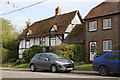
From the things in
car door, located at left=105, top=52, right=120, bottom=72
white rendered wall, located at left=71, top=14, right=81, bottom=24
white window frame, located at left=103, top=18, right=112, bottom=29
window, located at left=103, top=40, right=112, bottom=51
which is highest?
white rendered wall, located at left=71, top=14, right=81, bottom=24

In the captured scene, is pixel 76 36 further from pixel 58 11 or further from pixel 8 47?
pixel 8 47

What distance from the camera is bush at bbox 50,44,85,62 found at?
88.3ft

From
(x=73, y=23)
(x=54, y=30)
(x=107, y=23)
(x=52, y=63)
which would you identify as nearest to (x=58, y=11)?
(x=54, y=30)

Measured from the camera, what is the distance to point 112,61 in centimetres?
1459

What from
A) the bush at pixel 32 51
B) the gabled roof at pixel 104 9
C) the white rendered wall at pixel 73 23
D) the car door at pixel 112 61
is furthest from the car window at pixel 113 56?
the white rendered wall at pixel 73 23

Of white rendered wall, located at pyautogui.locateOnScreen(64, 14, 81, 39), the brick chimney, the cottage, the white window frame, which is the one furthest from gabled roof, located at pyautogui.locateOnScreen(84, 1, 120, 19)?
the brick chimney

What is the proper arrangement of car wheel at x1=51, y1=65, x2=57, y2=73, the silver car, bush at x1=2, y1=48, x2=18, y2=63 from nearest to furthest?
the silver car, car wheel at x1=51, y1=65, x2=57, y2=73, bush at x1=2, y1=48, x2=18, y2=63

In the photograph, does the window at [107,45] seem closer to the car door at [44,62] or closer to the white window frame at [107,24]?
the white window frame at [107,24]

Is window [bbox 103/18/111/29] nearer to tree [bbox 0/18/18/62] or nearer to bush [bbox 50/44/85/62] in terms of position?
bush [bbox 50/44/85/62]

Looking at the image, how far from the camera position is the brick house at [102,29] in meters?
24.9

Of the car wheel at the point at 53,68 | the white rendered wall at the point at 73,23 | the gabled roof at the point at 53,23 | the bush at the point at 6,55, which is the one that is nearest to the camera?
the car wheel at the point at 53,68

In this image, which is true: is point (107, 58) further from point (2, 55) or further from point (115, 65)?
point (2, 55)

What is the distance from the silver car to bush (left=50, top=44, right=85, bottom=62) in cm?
718

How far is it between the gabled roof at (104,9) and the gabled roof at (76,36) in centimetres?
338
